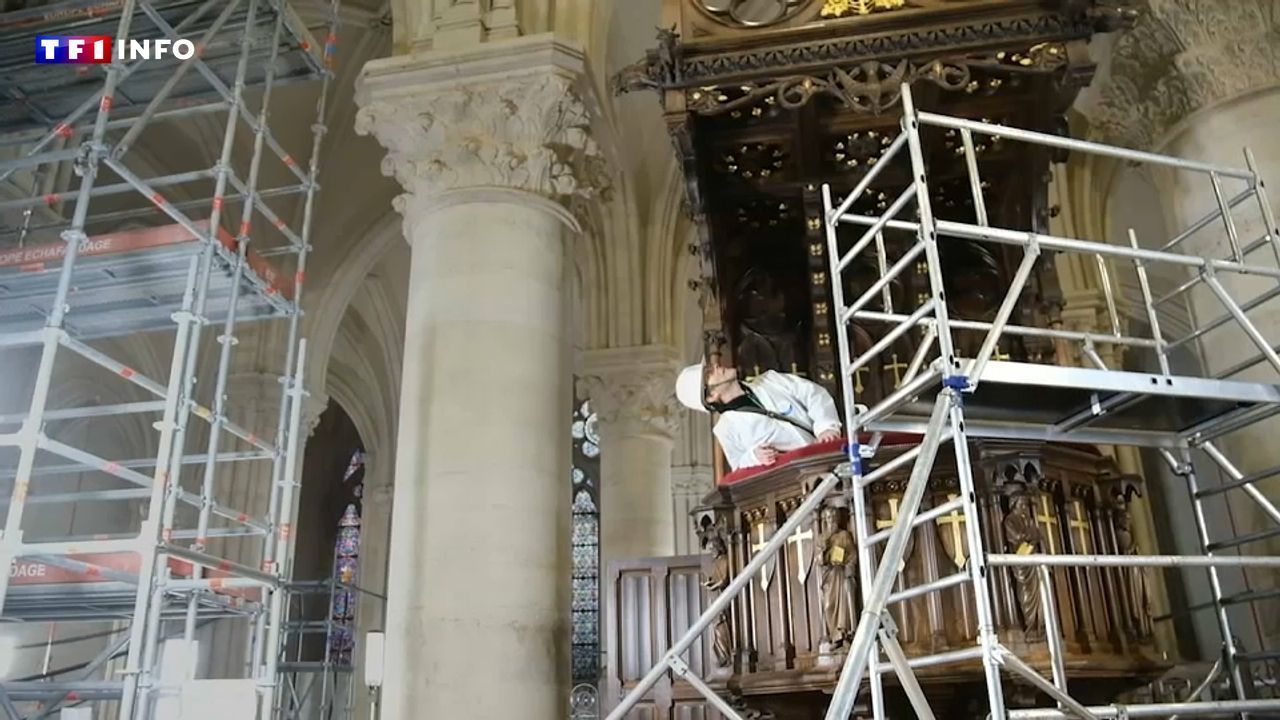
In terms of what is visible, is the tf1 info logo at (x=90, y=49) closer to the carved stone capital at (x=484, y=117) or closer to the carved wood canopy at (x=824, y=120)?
the carved stone capital at (x=484, y=117)

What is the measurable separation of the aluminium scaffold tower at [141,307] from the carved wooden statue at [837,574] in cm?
260

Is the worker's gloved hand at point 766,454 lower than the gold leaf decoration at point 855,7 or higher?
lower

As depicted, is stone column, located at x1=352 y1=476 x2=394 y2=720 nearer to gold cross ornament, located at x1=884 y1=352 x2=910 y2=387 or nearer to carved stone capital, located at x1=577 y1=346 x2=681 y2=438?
carved stone capital, located at x1=577 y1=346 x2=681 y2=438

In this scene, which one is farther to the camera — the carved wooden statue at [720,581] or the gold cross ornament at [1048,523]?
the carved wooden statue at [720,581]

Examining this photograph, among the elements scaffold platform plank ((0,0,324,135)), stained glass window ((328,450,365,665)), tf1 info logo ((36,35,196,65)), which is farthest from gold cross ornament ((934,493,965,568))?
stained glass window ((328,450,365,665))

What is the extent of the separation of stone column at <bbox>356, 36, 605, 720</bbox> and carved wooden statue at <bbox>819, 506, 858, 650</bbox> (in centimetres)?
203

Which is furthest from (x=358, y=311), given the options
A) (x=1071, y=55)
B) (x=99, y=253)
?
(x=1071, y=55)

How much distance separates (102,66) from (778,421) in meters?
4.79

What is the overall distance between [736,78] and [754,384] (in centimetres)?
143

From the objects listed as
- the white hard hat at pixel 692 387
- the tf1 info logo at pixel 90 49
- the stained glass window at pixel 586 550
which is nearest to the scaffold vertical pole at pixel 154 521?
the tf1 info logo at pixel 90 49

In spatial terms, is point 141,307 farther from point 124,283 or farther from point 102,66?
point 102,66

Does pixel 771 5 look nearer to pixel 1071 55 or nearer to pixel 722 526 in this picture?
pixel 1071 55

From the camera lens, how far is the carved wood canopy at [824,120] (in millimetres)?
4496

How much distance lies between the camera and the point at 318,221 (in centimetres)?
1156
